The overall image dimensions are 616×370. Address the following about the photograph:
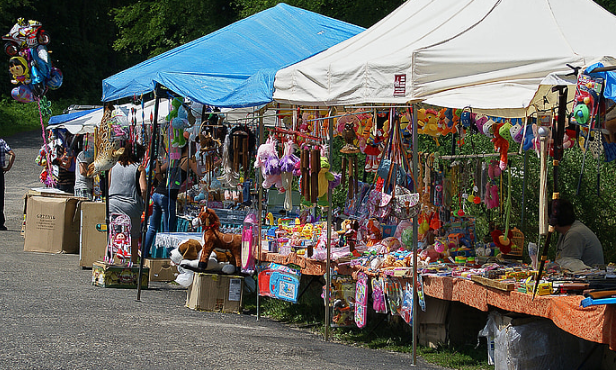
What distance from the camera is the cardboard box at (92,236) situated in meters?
11.8

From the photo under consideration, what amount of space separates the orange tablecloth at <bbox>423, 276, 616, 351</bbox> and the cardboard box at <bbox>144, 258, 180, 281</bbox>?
4.86 metres

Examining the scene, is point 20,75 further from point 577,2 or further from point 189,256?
point 577,2

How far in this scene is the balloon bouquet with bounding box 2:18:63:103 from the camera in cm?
1544

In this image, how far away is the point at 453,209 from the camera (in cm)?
851

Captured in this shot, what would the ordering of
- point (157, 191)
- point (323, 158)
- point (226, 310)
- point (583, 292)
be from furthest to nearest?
point (157, 191)
point (226, 310)
point (323, 158)
point (583, 292)

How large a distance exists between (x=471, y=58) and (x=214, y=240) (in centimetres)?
398

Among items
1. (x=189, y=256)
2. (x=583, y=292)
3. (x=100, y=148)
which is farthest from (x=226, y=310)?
(x=583, y=292)

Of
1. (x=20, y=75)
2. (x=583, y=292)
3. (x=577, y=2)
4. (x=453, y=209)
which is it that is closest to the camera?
(x=583, y=292)

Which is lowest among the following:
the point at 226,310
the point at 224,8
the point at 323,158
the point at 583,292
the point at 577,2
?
the point at 226,310

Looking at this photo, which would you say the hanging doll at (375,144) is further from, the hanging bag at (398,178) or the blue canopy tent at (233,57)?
the blue canopy tent at (233,57)

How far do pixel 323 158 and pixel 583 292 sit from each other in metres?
2.97

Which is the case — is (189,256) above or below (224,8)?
below

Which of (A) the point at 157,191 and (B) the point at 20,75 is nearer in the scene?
(A) the point at 157,191

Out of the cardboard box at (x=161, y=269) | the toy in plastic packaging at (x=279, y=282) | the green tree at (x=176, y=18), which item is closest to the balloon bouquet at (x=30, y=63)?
the cardboard box at (x=161, y=269)
